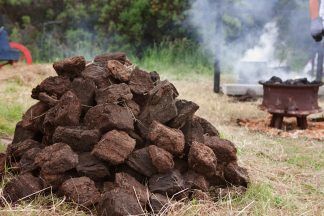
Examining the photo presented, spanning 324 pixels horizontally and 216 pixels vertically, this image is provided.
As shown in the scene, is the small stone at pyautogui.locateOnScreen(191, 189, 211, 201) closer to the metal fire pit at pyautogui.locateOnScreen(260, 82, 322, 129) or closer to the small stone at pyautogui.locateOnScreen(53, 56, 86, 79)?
the small stone at pyautogui.locateOnScreen(53, 56, 86, 79)

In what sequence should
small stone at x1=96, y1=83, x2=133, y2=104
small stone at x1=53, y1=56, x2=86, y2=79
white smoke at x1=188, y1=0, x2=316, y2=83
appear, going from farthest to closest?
white smoke at x1=188, y1=0, x2=316, y2=83, small stone at x1=53, y1=56, x2=86, y2=79, small stone at x1=96, y1=83, x2=133, y2=104

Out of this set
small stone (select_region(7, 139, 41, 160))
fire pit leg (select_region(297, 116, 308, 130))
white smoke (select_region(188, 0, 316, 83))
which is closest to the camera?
small stone (select_region(7, 139, 41, 160))

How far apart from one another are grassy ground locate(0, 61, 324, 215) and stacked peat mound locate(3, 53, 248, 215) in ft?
0.53

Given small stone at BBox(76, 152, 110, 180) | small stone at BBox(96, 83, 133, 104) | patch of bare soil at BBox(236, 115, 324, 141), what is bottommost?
patch of bare soil at BBox(236, 115, 324, 141)

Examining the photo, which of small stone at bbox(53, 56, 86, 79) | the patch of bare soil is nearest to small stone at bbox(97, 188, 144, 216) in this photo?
small stone at bbox(53, 56, 86, 79)

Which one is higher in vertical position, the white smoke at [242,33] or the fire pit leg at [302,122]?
the white smoke at [242,33]

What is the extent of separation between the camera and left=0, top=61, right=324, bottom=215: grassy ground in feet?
10.2

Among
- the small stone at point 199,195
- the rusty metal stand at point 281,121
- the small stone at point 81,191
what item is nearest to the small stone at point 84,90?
the small stone at point 81,191

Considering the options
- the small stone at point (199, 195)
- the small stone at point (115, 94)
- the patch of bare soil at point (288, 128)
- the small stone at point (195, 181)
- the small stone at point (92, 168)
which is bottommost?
the patch of bare soil at point (288, 128)

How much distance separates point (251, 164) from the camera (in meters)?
4.24

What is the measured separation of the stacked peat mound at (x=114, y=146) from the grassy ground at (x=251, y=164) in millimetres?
162

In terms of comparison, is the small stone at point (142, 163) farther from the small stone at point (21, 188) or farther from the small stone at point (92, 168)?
the small stone at point (21, 188)

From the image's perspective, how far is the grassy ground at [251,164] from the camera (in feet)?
10.2

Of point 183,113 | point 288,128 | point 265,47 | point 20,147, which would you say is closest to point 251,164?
point 183,113
